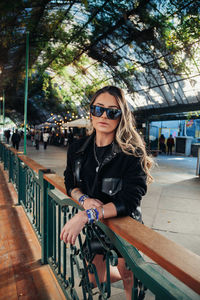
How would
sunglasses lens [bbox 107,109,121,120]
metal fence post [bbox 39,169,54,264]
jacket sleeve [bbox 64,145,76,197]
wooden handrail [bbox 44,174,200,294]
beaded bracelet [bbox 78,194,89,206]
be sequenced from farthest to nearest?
metal fence post [bbox 39,169,54,264] → jacket sleeve [bbox 64,145,76,197] → sunglasses lens [bbox 107,109,121,120] → beaded bracelet [bbox 78,194,89,206] → wooden handrail [bbox 44,174,200,294]

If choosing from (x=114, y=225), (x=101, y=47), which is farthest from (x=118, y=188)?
(x=101, y=47)

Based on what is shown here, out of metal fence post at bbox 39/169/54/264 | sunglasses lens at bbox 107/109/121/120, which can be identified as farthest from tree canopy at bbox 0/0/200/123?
sunglasses lens at bbox 107/109/121/120

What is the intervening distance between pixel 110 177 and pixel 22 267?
7.26 feet

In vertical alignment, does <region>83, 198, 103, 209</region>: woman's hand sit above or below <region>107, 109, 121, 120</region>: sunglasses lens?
below

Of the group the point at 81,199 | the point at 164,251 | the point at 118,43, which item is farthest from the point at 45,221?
the point at 118,43

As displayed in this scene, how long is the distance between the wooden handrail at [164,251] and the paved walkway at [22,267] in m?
1.74

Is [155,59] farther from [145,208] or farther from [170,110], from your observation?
[145,208]

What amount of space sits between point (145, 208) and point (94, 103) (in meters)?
3.80

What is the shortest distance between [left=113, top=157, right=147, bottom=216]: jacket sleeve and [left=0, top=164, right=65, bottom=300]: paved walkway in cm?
166

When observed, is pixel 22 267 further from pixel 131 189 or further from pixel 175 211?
pixel 175 211

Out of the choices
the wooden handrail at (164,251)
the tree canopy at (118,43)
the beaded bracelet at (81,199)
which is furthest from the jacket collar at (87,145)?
the tree canopy at (118,43)

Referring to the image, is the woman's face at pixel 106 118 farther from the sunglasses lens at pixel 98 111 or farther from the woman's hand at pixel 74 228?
the woman's hand at pixel 74 228

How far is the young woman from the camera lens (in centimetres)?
148

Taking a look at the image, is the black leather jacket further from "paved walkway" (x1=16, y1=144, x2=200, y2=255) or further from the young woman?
"paved walkway" (x1=16, y1=144, x2=200, y2=255)
